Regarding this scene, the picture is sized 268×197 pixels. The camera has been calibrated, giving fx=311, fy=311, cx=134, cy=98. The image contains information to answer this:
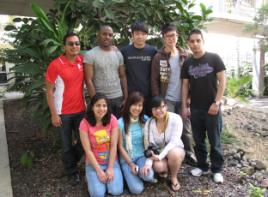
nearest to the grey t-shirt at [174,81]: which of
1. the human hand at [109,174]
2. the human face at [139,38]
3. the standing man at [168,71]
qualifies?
the standing man at [168,71]

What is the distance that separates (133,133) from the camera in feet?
10.8

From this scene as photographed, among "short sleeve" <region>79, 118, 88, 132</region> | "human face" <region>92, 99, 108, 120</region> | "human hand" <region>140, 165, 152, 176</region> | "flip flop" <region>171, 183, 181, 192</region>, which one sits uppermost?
"human face" <region>92, 99, 108, 120</region>

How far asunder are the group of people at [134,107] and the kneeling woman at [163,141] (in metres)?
0.01

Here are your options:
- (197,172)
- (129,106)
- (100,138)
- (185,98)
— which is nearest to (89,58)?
(129,106)

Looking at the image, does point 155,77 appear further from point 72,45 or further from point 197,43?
point 72,45

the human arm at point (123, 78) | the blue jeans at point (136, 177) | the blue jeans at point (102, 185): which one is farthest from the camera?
the human arm at point (123, 78)

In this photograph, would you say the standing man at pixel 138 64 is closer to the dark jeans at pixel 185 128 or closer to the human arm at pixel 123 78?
the human arm at pixel 123 78

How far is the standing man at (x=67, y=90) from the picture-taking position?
125 inches

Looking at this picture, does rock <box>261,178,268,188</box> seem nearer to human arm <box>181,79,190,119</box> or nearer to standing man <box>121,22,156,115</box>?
human arm <box>181,79,190,119</box>

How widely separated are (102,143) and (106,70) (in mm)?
784

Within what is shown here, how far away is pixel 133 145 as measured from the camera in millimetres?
3311

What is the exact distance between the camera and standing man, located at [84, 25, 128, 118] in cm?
332

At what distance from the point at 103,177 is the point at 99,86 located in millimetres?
970

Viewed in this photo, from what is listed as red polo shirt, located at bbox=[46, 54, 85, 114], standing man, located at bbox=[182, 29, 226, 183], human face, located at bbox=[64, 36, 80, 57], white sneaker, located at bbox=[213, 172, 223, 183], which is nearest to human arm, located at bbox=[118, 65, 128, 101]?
red polo shirt, located at bbox=[46, 54, 85, 114]
